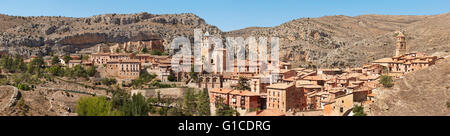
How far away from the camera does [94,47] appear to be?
218ft

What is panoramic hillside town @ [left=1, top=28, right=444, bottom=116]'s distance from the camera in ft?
93.4

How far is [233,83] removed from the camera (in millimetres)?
39812

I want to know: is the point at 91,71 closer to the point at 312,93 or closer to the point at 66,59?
the point at 66,59

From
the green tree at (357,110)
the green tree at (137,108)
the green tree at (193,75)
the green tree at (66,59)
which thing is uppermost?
the green tree at (66,59)

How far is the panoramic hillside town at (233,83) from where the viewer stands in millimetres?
28453

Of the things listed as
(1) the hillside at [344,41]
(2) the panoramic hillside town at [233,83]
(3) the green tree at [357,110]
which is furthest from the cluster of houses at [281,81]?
(1) the hillside at [344,41]

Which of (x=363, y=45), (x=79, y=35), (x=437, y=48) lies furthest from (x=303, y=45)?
(x=79, y=35)

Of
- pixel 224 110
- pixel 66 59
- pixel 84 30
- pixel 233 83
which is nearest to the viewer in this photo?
pixel 224 110

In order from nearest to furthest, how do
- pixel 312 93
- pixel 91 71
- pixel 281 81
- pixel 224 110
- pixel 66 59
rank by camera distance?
1. pixel 224 110
2. pixel 312 93
3. pixel 281 81
4. pixel 91 71
5. pixel 66 59

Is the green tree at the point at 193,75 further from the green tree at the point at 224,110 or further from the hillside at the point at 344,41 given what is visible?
the hillside at the point at 344,41

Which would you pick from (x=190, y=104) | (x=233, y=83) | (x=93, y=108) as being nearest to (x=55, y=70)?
(x=93, y=108)

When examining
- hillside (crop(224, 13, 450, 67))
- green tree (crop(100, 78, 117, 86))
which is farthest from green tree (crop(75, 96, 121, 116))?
hillside (crop(224, 13, 450, 67))

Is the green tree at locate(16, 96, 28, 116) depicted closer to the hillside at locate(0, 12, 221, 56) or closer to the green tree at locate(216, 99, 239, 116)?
the green tree at locate(216, 99, 239, 116)
